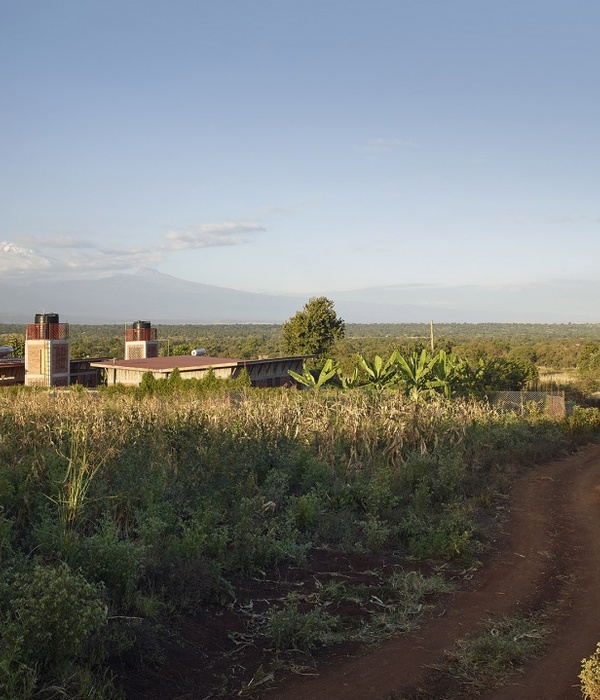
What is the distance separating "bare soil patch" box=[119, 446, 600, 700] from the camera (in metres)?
4.36

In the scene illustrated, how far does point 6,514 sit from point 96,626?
250 cm

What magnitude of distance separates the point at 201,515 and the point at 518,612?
3050mm

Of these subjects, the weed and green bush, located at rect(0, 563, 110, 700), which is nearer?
green bush, located at rect(0, 563, 110, 700)

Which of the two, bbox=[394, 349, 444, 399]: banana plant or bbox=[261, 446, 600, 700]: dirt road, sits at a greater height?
bbox=[394, 349, 444, 399]: banana plant

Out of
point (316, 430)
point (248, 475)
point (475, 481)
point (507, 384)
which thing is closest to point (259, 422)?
point (316, 430)

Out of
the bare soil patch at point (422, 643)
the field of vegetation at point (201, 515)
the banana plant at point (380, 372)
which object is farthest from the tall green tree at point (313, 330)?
the bare soil patch at point (422, 643)

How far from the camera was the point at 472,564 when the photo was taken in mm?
7051

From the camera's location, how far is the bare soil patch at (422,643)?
14.3 feet

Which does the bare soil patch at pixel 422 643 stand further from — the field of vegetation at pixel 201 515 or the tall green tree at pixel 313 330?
the tall green tree at pixel 313 330

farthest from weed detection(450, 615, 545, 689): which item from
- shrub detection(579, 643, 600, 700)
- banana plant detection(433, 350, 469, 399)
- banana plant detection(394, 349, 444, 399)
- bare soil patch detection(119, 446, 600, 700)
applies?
banana plant detection(433, 350, 469, 399)

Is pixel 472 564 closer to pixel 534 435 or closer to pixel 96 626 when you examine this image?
pixel 96 626

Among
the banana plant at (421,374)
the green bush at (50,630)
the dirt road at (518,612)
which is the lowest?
the dirt road at (518,612)

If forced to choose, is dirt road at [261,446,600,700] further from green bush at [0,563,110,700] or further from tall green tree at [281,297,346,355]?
tall green tree at [281,297,346,355]

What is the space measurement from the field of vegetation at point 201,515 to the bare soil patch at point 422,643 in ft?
0.47
